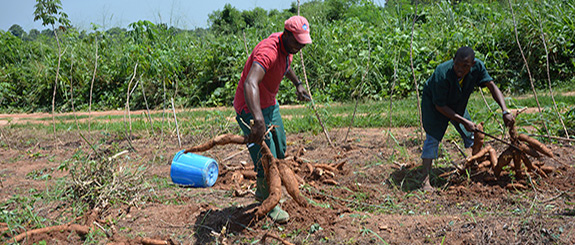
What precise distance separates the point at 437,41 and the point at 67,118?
7606 millimetres

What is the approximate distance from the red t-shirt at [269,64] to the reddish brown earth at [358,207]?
80cm

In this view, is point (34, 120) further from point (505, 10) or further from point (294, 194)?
point (505, 10)

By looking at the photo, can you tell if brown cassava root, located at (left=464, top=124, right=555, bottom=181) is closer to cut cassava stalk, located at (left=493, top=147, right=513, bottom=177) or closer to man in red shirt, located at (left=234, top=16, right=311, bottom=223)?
cut cassava stalk, located at (left=493, top=147, right=513, bottom=177)

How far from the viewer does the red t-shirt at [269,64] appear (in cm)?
283

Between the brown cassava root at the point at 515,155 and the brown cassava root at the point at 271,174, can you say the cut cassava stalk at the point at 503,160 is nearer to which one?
the brown cassava root at the point at 515,155

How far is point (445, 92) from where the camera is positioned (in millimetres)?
3504

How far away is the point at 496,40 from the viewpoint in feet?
28.1

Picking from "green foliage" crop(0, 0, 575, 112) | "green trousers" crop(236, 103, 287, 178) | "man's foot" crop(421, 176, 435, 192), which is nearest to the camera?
"green trousers" crop(236, 103, 287, 178)

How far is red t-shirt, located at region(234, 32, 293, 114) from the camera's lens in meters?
2.83

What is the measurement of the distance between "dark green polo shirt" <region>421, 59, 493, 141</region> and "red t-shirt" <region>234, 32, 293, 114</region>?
49.2 inches

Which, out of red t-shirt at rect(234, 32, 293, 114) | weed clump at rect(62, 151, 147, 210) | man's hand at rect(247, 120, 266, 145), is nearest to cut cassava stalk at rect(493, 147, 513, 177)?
red t-shirt at rect(234, 32, 293, 114)

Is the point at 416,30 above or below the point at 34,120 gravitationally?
above

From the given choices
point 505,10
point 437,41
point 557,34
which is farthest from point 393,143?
point 505,10

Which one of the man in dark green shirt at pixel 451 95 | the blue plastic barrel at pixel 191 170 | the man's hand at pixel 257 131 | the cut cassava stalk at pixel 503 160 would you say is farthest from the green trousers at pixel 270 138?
the cut cassava stalk at pixel 503 160
